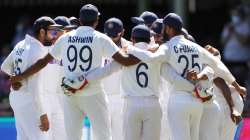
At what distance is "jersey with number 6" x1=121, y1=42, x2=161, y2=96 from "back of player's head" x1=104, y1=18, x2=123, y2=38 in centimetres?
45

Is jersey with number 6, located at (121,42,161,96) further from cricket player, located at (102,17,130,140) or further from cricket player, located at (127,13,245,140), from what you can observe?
cricket player, located at (102,17,130,140)

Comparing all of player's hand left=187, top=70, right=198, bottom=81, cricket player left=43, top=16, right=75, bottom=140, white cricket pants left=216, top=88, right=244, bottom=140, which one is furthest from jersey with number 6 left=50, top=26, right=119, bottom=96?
white cricket pants left=216, top=88, right=244, bottom=140

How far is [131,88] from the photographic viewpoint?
11078 mm

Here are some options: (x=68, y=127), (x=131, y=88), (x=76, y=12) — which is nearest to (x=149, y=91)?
(x=131, y=88)

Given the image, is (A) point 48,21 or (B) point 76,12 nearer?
(A) point 48,21

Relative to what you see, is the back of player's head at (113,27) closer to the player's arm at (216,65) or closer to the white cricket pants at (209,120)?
the player's arm at (216,65)

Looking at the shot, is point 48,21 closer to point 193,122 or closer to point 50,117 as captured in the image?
point 50,117

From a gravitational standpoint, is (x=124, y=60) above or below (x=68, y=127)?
above

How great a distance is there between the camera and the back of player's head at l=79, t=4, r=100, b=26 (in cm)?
1091

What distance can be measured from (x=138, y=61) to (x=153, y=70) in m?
0.23

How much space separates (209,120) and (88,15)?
178 centimetres

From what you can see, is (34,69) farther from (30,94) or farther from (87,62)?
(87,62)

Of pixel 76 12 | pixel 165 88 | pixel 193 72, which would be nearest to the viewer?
pixel 193 72

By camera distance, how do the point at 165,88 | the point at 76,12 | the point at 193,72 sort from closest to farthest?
1. the point at 193,72
2. the point at 165,88
3. the point at 76,12
